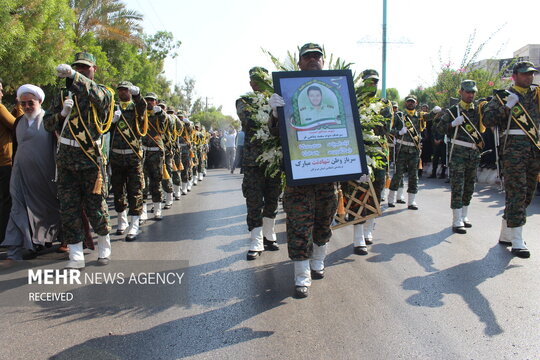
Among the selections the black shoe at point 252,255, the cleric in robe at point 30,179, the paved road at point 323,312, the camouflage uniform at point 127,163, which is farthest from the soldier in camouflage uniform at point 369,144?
the cleric in robe at point 30,179

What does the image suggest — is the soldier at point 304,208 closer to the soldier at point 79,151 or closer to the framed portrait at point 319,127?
the framed portrait at point 319,127

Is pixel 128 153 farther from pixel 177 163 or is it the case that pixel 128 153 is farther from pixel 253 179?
pixel 177 163

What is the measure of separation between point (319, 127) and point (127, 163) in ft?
11.5

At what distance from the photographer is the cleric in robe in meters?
5.37

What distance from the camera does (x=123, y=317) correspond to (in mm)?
3705

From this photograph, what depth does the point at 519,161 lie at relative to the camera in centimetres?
544

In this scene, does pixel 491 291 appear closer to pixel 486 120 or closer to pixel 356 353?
pixel 356 353

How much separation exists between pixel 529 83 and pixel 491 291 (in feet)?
9.34

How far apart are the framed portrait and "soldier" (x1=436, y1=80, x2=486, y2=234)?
3.28 metres

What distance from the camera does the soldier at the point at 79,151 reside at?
484cm

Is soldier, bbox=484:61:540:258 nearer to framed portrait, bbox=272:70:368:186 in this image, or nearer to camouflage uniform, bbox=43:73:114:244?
framed portrait, bbox=272:70:368:186

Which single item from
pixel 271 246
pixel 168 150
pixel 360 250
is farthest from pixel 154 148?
pixel 360 250

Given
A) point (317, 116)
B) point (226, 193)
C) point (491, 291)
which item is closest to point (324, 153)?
point (317, 116)

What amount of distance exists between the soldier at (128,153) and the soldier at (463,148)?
4.82 m
